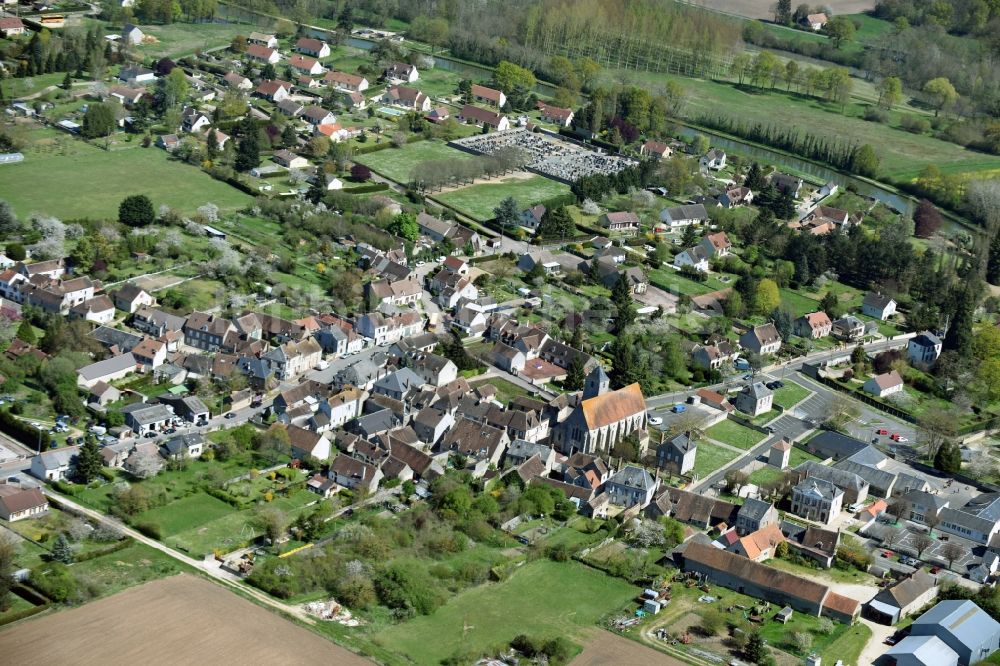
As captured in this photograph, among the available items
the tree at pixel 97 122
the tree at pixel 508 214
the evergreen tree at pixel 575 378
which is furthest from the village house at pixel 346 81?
the evergreen tree at pixel 575 378

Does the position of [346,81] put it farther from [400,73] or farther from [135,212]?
[135,212]

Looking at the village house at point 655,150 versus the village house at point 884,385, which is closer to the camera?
the village house at point 884,385

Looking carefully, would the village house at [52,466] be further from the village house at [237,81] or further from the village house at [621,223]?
the village house at [237,81]

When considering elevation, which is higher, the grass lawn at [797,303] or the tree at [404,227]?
the tree at [404,227]

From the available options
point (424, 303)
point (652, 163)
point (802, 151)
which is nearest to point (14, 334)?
point (424, 303)

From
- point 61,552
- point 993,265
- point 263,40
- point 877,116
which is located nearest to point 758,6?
point 877,116
